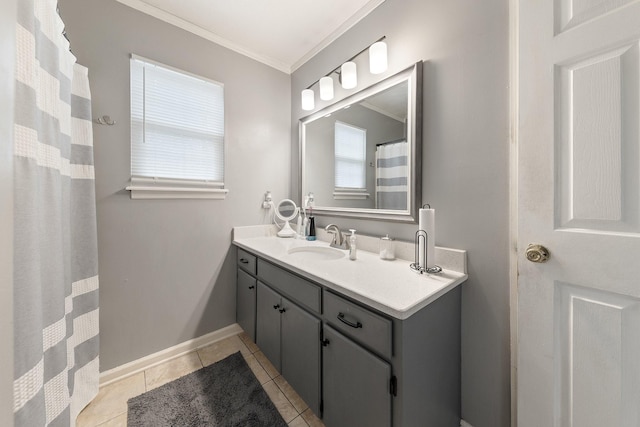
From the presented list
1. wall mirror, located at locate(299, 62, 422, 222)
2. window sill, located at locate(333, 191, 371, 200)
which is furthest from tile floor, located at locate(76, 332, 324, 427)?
window sill, located at locate(333, 191, 371, 200)

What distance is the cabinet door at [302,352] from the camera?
1107 mm

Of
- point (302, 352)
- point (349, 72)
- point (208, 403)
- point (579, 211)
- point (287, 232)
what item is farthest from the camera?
point (287, 232)

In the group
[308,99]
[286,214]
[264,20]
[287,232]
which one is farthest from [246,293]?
[264,20]

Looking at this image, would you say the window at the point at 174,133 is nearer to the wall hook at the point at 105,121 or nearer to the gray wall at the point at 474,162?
the wall hook at the point at 105,121

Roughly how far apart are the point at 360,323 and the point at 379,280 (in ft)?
0.68

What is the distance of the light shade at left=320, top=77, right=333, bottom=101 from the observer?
174 centimetres

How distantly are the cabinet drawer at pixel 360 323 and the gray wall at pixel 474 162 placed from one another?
1.82 ft

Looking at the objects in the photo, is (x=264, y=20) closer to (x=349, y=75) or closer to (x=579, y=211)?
(x=349, y=75)

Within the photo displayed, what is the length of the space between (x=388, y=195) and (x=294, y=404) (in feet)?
4.42

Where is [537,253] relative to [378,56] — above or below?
below

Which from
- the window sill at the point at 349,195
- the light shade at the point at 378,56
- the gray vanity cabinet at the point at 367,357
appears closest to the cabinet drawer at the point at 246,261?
the gray vanity cabinet at the point at 367,357

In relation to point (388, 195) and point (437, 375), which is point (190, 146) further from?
point (437, 375)

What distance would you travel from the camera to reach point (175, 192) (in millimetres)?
1676

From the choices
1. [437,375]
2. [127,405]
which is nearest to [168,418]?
[127,405]
